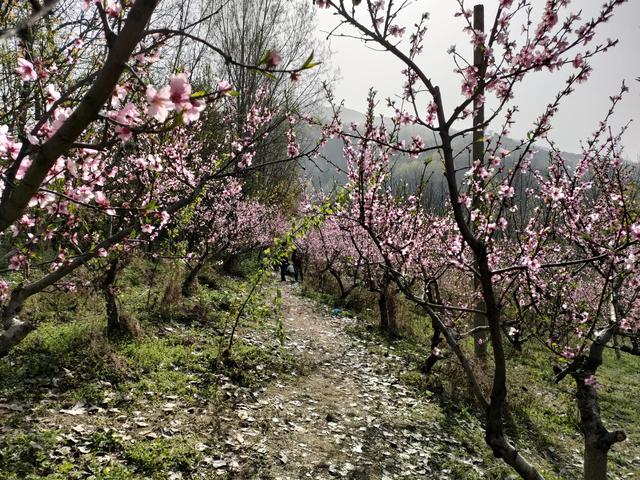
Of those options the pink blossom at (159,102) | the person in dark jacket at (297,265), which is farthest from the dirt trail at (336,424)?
the person in dark jacket at (297,265)

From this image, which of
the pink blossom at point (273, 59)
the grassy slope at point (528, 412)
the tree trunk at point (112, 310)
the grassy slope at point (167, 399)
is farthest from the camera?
the tree trunk at point (112, 310)

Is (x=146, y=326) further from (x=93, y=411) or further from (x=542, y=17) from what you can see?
(x=542, y=17)

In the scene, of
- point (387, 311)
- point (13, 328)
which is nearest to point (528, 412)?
point (387, 311)

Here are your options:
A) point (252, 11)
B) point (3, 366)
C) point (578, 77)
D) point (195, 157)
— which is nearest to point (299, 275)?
point (195, 157)

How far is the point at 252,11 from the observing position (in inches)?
842

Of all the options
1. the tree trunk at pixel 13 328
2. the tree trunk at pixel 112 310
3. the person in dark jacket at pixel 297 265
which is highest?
the person in dark jacket at pixel 297 265

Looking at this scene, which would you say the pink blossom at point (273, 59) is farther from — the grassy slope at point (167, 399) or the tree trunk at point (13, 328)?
the grassy slope at point (167, 399)

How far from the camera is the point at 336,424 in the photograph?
21.2 feet

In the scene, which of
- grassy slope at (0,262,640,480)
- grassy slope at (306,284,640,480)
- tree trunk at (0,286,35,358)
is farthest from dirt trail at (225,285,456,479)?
tree trunk at (0,286,35,358)

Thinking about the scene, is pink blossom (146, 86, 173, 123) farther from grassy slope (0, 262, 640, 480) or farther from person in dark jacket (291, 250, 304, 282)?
person in dark jacket (291, 250, 304, 282)

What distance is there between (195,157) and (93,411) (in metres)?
8.28

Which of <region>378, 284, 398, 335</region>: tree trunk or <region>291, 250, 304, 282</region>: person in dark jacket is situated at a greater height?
<region>291, 250, 304, 282</region>: person in dark jacket

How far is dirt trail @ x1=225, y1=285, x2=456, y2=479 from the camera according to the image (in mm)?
5344

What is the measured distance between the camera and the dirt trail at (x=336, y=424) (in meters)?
5.34
